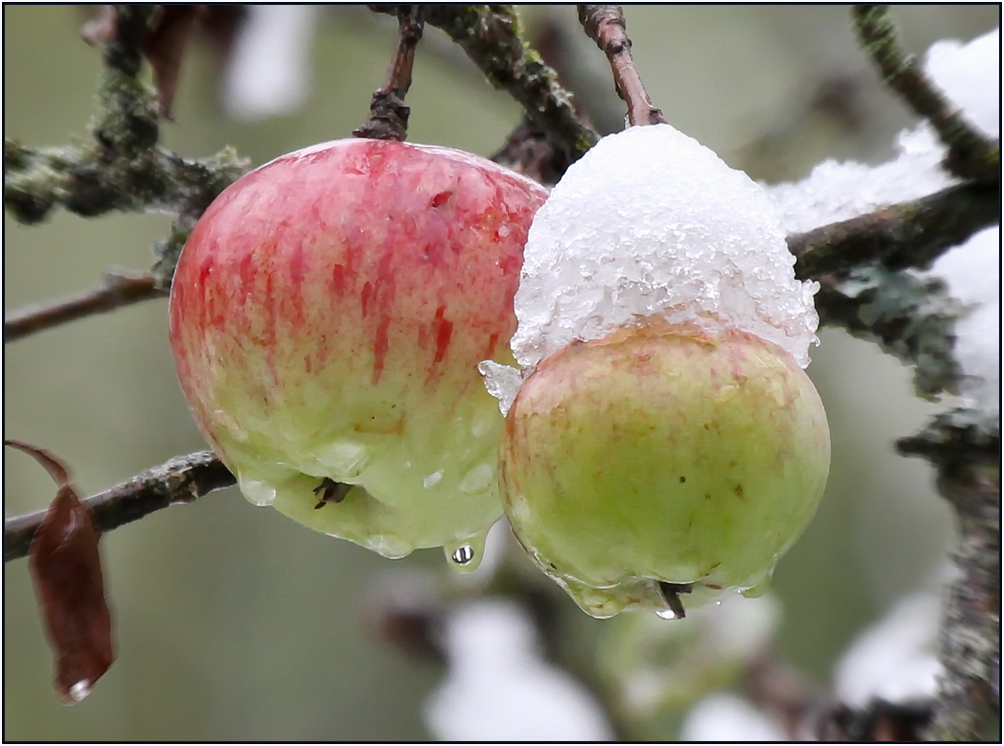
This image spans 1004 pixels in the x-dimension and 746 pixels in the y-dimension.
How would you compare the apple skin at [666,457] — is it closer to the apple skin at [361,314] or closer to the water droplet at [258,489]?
the apple skin at [361,314]

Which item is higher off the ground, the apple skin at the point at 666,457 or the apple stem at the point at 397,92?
the apple stem at the point at 397,92

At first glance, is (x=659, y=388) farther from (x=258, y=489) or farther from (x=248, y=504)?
(x=248, y=504)

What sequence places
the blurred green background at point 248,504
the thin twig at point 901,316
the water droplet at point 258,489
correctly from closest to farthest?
the water droplet at point 258,489 < the thin twig at point 901,316 < the blurred green background at point 248,504

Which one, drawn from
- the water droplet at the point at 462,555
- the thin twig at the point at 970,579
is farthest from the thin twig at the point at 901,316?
the water droplet at the point at 462,555

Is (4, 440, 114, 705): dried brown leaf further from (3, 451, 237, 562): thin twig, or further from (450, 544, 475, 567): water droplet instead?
(450, 544, 475, 567): water droplet

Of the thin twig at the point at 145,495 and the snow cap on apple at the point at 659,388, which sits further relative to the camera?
the thin twig at the point at 145,495

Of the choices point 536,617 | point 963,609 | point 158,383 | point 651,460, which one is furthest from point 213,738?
point 651,460

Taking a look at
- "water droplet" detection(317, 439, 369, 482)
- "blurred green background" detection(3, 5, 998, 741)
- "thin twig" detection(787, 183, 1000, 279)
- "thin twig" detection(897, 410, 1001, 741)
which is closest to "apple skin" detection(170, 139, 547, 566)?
"water droplet" detection(317, 439, 369, 482)
